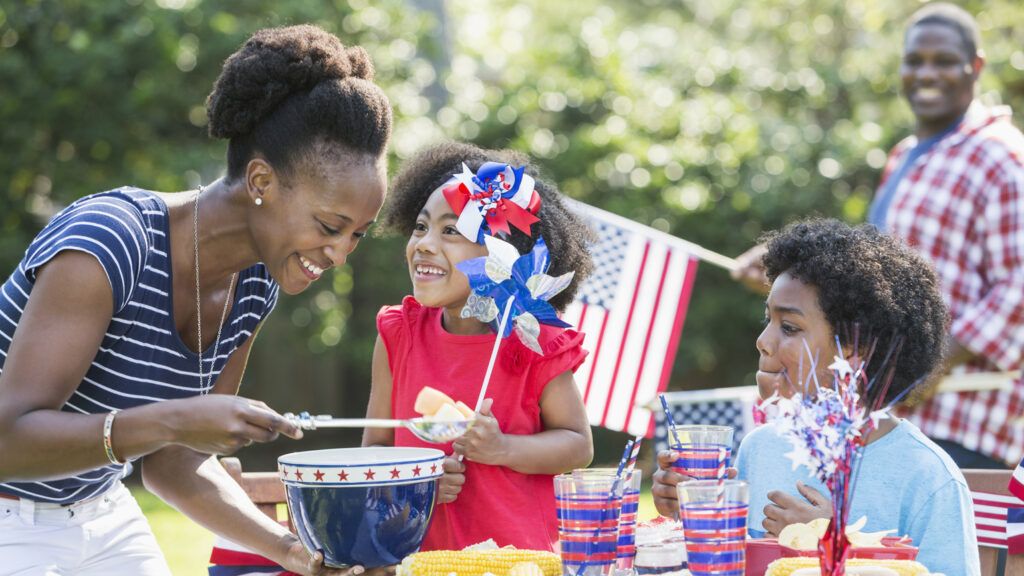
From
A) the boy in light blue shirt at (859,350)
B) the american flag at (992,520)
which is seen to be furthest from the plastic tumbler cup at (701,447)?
the american flag at (992,520)

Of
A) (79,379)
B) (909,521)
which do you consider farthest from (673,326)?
(79,379)

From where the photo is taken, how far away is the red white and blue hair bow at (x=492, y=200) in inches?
138

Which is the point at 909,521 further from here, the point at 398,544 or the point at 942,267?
the point at 942,267

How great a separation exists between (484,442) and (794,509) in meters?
0.86

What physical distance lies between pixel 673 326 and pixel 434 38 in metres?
6.66

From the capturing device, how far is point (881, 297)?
3203 mm

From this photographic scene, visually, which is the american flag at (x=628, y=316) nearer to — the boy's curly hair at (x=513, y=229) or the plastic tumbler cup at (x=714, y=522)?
the boy's curly hair at (x=513, y=229)

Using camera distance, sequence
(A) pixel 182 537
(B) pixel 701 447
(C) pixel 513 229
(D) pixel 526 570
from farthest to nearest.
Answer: (A) pixel 182 537
(C) pixel 513 229
(B) pixel 701 447
(D) pixel 526 570

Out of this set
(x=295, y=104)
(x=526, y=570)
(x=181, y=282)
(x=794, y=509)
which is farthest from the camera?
(x=181, y=282)

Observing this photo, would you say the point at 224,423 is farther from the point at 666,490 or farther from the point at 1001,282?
the point at 1001,282

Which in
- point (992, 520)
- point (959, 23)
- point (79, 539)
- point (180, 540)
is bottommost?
point (180, 540)

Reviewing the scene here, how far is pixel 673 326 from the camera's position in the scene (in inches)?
221

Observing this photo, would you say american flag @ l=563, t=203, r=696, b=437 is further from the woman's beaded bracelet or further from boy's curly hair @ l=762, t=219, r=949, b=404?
the woman's beaded bracelet

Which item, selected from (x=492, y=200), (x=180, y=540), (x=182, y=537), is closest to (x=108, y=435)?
(x=492, y=200)
